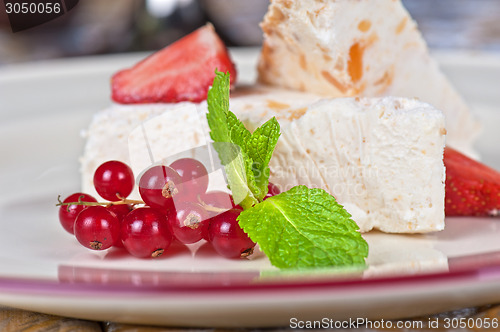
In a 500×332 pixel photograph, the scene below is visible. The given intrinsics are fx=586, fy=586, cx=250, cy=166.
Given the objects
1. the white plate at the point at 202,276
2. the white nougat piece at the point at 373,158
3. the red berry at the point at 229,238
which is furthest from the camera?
the white nougat piece at the point at 373,158

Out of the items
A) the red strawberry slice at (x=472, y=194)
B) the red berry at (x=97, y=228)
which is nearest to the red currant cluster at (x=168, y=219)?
the red berry at (x=97, y=228)

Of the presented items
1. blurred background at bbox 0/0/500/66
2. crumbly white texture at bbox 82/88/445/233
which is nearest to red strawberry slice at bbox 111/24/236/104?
crumbly white texture at bbox 82/88/445/233

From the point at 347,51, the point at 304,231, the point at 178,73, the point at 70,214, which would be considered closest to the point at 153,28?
the point at 178,73

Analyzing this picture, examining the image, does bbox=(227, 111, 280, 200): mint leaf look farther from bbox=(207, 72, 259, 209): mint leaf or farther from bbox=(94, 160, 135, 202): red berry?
bbox=(94, 160, 135, 202): red berry

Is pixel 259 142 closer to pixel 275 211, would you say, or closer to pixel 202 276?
pixel 275 211

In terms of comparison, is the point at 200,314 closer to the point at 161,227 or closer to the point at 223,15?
the point at 161,227

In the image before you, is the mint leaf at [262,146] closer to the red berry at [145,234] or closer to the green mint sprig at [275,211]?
the green mint sprig at [275,211]
